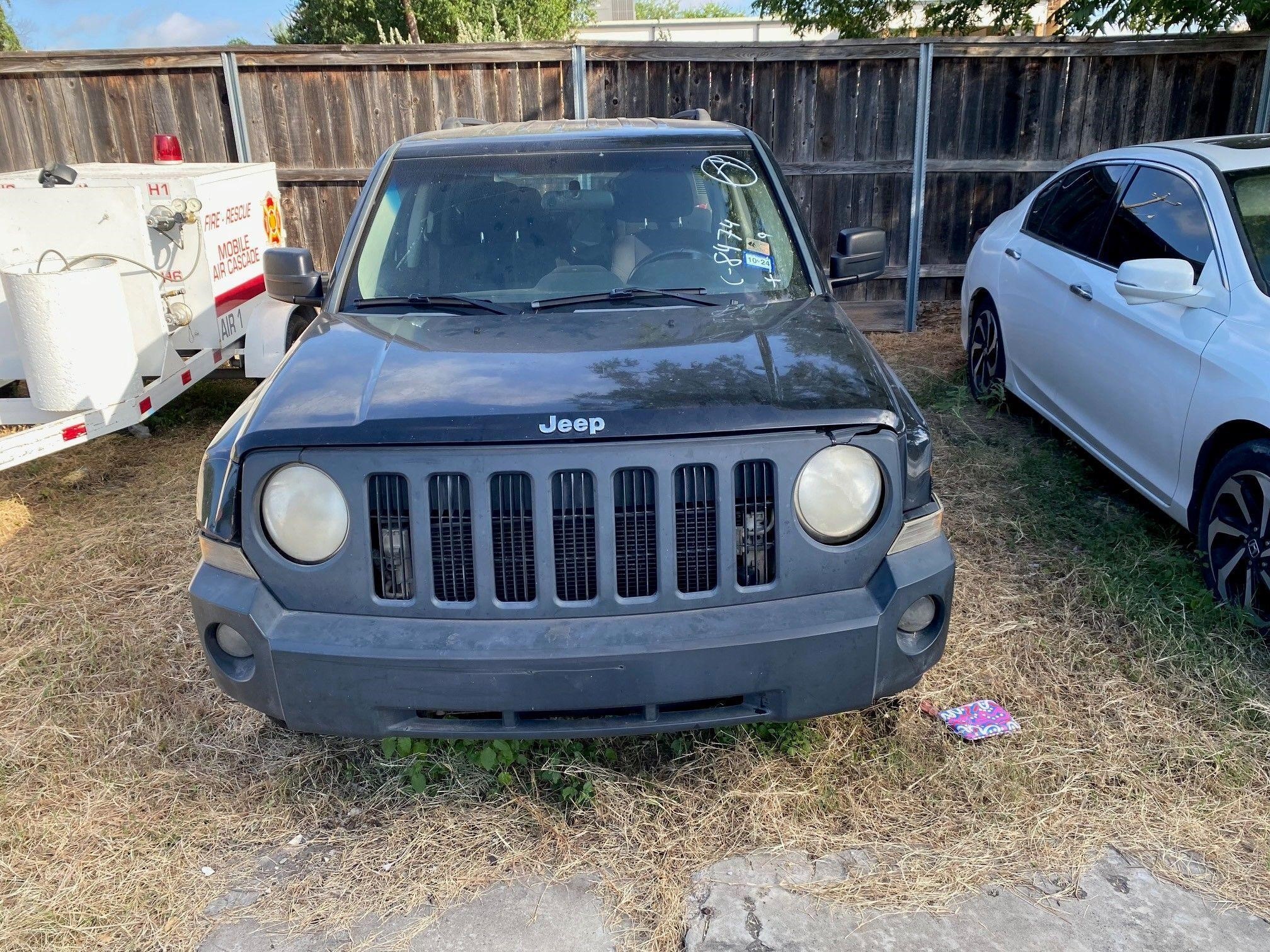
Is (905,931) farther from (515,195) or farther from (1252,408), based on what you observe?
(515,195)

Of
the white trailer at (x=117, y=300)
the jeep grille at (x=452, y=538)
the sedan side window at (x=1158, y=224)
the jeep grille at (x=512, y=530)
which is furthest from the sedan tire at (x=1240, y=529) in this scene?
the white trailer at (x=117, y=300)

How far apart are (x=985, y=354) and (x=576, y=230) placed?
11.7ft

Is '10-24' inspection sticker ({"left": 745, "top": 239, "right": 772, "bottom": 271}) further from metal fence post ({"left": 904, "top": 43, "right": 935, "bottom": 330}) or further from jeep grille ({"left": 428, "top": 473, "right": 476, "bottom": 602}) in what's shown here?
metal fence post ({"left": 904, "top": 43, "right": 935, "bottom": 330})

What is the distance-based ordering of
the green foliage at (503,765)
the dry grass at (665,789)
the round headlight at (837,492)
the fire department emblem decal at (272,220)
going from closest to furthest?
the round headlight at (837,492), the dry grass at (665,789), the green foliage at (503,765), the fire department emblem decal at (272,220)

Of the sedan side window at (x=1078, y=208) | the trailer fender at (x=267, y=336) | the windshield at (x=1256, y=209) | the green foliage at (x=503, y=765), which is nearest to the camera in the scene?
the green foliage at (x=503, y=765)

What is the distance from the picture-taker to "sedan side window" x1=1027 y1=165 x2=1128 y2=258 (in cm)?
516

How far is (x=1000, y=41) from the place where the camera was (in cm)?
884

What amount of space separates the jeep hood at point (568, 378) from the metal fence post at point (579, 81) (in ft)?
20.2

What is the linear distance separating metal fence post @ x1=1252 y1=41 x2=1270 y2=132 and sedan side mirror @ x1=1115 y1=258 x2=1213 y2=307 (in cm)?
601

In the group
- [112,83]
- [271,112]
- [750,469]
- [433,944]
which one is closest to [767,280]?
[750,469]

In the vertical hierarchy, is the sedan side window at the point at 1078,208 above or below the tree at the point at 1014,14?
below

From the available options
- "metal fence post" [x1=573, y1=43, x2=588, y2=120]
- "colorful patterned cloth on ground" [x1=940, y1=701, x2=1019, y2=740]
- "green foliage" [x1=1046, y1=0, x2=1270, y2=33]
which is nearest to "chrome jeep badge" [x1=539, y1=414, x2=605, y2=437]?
"colorful patterned cloth on ground" [x1=940, y1=701, x2=1019, y2=740]

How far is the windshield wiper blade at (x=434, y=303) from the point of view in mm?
3547

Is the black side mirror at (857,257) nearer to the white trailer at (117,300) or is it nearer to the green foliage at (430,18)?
the white trailer at (117,300)
